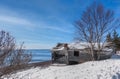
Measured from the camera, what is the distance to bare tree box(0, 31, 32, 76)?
537cm

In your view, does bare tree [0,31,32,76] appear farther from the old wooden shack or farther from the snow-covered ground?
the old wooden shack

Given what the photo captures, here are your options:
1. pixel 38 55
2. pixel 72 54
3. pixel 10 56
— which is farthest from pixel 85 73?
pixel 72 54

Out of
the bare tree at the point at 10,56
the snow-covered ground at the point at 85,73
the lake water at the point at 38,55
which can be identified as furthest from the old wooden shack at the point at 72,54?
the bare tree at the point at 10,56

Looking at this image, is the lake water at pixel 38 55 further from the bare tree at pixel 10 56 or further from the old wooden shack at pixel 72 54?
the old wooden shack at pixel 72 54

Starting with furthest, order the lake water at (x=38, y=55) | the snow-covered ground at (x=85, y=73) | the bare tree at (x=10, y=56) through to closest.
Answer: the snow-covered ground at (x=85, y=73), the lake water at (x=38, y=55), the bare tree at (x=10, y=56)

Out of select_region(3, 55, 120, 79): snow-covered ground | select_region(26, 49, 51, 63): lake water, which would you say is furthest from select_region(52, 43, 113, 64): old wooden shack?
select_region(3, 55, 120, 79): snow-covered ground

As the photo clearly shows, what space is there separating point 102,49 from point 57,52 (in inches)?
308

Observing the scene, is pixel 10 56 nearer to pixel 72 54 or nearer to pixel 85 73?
pixel 85 73

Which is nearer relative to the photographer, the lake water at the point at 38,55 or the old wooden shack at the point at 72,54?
the lake water at the point at 38,55

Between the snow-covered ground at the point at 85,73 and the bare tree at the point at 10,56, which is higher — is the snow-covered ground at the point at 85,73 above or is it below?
below

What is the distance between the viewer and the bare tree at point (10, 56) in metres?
5.37

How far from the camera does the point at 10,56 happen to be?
5.66 meters

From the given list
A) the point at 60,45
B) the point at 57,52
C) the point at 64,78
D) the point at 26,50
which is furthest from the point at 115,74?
the point at 60,45

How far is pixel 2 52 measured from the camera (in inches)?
212
